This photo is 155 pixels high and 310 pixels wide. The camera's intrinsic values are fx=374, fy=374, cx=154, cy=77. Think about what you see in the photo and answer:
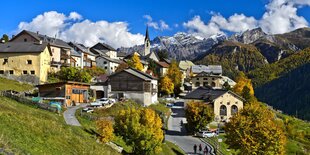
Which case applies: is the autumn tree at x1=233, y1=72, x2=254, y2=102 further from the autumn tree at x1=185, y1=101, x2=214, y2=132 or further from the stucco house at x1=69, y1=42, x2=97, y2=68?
the stucco house at x1=69, y1=42, x2=97, y2=68

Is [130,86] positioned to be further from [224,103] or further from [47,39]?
[47,39]

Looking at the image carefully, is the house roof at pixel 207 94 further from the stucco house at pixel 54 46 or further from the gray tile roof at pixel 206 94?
the stucco house at pixel 54 46

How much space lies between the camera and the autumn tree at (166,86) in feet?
324

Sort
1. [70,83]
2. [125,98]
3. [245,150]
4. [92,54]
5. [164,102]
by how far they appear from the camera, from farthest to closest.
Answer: [92,54]
[164,102]
[125,98]
[70,83]
[245,150]

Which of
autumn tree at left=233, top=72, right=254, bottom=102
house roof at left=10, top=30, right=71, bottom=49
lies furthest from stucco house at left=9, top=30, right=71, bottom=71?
autumn tree at left=233, top=72, right=254, bottom=102

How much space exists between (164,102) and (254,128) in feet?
152

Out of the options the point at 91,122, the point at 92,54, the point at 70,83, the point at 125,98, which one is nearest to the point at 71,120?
the point at 91,122

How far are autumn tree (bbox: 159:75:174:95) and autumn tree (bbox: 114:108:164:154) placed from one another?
6207 centimetres

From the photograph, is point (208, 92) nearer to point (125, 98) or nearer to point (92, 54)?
point (125, 98)

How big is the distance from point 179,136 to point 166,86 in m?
42.4

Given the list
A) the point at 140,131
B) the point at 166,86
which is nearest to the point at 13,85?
the point at 140,131

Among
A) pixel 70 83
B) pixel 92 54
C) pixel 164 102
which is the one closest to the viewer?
pixel 70 83

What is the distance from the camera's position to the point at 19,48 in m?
70.6

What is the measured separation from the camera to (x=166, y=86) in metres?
99.1
